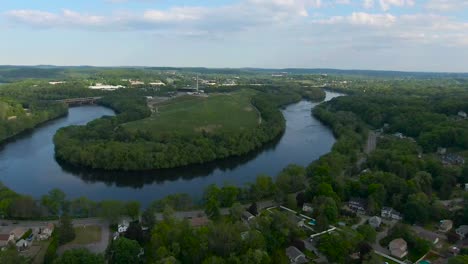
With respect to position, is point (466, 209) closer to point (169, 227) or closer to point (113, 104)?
point (169, 227)

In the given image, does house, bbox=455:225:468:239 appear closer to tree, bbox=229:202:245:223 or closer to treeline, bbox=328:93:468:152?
tree, bbox=229:202:245:223

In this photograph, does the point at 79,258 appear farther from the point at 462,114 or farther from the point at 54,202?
the point at 462,114

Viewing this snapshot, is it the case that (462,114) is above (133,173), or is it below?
above

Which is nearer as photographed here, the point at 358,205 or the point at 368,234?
the point at 368,234

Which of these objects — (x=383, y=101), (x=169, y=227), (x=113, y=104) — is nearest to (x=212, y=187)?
(x=169, y=227)

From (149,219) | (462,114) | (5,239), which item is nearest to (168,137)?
(149,219)

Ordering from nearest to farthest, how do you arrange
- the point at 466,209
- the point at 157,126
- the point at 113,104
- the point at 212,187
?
the point at 466,209 → the point at 212,187 → the point at 157,126 → the point at 113,104

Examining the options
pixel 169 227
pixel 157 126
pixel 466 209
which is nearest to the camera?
pixel 169 227
